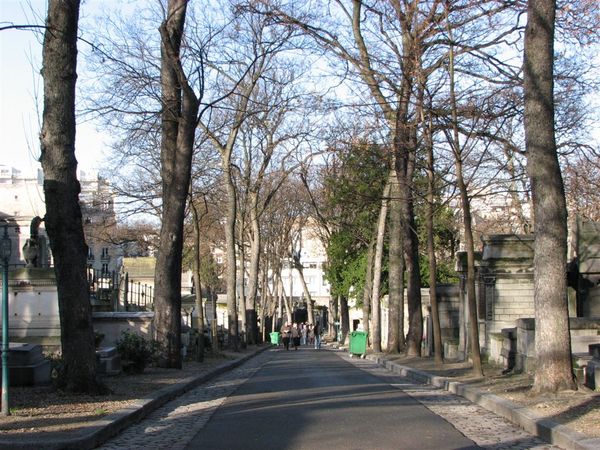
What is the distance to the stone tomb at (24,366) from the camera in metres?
13.5

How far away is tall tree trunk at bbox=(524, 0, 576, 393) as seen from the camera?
12.6 m

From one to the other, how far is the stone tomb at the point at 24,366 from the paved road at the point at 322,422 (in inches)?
88.6

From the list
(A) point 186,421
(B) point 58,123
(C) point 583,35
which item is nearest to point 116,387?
(A) point 186,421

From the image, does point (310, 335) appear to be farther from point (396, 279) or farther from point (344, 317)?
point (396, 279)

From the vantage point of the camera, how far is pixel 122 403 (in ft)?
39.8

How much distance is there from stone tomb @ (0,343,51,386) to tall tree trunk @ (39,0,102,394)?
45.5 inches

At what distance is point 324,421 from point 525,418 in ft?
8.67

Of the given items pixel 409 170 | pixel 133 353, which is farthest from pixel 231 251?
pixel 133 353

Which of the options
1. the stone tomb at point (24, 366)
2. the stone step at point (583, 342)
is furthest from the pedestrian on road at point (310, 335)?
the stone tomb at point (24, 366)

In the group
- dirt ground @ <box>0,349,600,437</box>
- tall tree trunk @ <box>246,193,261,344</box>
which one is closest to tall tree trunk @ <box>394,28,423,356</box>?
dirt ground @ <box>0,349,600,437</box>

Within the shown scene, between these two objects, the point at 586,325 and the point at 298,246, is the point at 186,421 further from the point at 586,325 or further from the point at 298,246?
the point at 298,246

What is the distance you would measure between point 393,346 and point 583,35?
1703 centimetres

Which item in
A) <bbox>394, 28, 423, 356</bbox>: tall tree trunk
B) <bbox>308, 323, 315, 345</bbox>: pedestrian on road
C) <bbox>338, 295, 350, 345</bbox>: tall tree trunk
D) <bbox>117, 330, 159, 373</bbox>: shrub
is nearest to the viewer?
<bbox>117, 330, 159, 373</bbox>: shrub

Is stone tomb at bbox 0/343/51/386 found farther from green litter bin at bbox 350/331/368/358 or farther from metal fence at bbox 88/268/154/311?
green litter bin at bbox 350/331/368/358
